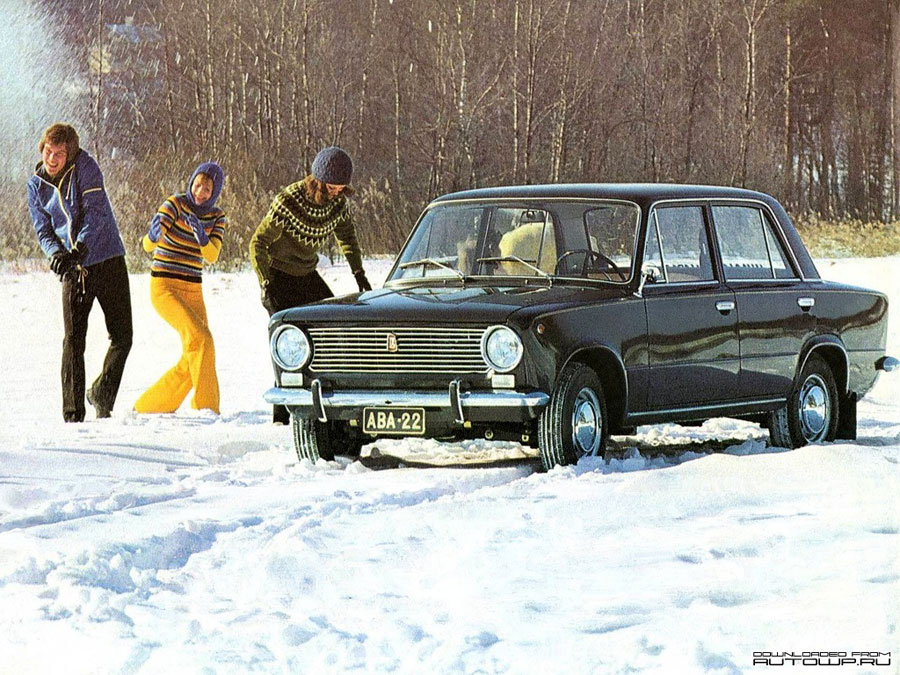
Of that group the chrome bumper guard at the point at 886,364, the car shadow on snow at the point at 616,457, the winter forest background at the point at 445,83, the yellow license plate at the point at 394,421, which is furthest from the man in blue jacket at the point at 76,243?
the winter forest background at the point at 445,83

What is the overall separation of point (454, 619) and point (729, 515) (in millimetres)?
2431

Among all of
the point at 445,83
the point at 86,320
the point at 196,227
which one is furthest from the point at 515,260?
the point at 445,83

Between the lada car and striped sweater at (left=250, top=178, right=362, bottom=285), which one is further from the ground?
striped sweater at (left=250, top=178, right=362, bottom=285)

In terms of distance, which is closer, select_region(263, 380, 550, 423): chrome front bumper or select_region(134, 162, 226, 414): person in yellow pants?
select_region(263, 380, 550, 423): chrome front bumper

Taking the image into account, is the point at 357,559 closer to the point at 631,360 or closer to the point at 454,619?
the point at 454,619

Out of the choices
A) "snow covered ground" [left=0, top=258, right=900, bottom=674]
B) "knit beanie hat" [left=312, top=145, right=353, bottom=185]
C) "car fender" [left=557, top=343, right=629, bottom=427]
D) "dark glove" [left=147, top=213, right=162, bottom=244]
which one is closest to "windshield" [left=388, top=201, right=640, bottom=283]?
"car fender" [left=557, top=343, right=629, bottom=427]

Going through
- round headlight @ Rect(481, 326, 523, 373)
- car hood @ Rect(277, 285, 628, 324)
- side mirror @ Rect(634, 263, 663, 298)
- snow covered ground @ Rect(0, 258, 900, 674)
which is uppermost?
side mirror @ Rect(634, 263, 663, 298)

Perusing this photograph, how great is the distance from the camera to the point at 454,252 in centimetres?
1032

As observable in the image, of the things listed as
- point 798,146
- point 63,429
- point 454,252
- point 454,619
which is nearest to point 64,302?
point 63,429

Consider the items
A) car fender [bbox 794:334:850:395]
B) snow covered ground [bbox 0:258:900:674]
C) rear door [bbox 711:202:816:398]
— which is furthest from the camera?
car fender [bbox 794:334:850:395]

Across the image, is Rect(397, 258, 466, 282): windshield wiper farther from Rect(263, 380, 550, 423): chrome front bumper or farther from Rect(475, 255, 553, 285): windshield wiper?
Rect(263, 380, 550, 423): chrome front bumper

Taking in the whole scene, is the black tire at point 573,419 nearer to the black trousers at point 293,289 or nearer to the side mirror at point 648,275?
the side mirror at point 648,275

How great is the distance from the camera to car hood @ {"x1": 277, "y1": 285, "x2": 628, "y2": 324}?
9.06m

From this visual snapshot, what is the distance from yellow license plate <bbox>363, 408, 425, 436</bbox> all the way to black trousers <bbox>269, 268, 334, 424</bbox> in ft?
9.90
